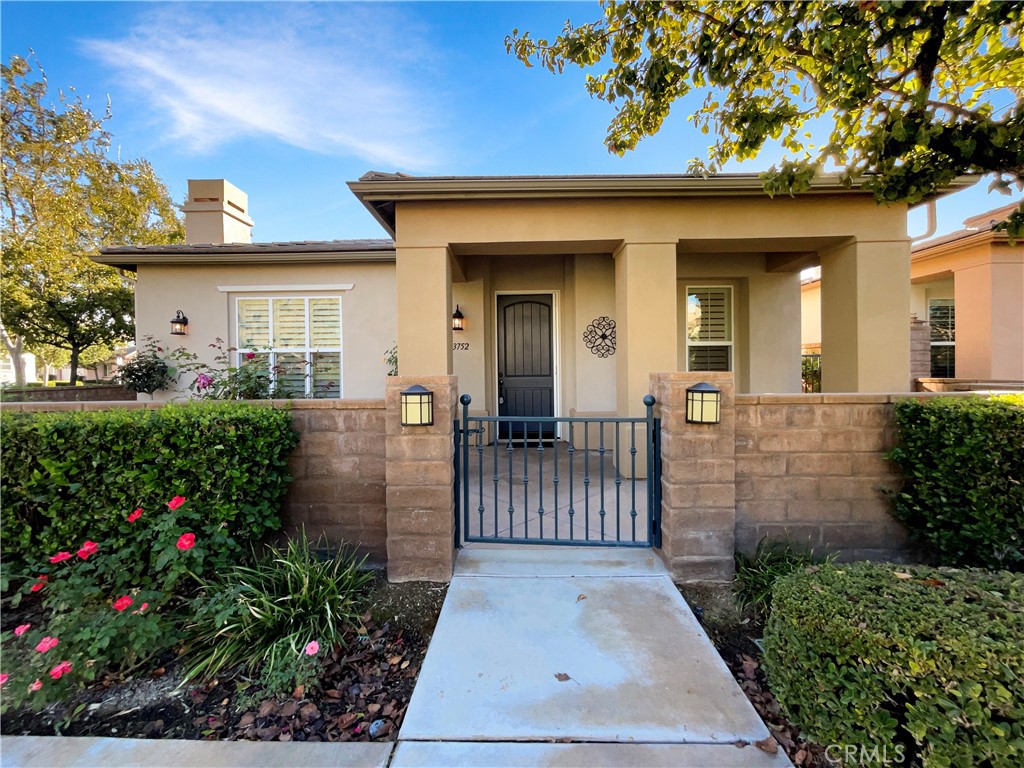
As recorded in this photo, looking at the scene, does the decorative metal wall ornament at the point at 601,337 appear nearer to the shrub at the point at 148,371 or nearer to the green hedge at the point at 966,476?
the green hedge at the point at 966,476

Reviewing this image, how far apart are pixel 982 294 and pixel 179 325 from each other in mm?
13791

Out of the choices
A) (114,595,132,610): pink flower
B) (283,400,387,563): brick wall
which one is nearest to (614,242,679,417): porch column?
(283,400,387,563): brick wall

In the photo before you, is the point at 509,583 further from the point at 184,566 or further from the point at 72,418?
the point at 72,418

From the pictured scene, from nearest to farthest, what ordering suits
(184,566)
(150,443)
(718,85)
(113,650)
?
(113,650) → (184,566) → (150,443) → (718,85)

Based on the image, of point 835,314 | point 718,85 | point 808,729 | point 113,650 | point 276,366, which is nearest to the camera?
point 808,729

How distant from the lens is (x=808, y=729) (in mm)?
1710

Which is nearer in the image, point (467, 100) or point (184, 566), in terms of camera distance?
point (184, 566)

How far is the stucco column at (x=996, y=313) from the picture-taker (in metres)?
7.73

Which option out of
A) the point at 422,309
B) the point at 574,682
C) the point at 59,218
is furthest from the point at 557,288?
the point at 59,218

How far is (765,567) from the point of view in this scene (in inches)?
115

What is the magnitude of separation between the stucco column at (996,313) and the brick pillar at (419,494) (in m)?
10.4

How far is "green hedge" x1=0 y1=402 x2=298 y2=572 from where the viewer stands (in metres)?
2.60

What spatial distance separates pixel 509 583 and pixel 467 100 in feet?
23.8

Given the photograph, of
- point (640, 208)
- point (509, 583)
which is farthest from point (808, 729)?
point (640, 208)
